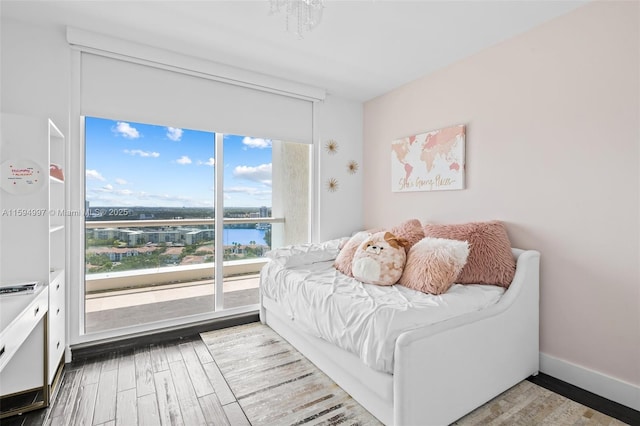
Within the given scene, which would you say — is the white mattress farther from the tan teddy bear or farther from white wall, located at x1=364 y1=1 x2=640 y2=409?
white wall, located at x1=364 y1=1 x2=640 y2=409

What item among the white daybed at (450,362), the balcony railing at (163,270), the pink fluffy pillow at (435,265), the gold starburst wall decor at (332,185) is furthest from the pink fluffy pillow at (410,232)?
the balcony railing at (163,270)

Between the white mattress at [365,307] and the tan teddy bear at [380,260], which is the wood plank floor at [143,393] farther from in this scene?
the tan teddy bear at [380,260]

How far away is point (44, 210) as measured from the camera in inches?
77.5

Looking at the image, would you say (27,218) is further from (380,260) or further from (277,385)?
(380,260)

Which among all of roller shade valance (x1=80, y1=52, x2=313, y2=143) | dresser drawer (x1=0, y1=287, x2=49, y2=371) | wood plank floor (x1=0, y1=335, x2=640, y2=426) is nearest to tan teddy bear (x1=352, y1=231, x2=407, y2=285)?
wood plank floor (x1=0, y1=335, x2=640, y2=426)

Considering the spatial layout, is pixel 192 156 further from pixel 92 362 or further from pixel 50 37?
pixel 92 362

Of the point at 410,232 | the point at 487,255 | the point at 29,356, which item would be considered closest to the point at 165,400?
the point at 29,356

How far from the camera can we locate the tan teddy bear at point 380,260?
7.59 feet

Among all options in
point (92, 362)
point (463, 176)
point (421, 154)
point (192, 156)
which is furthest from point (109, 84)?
point (463, 176)

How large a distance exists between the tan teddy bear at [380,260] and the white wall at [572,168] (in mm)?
793

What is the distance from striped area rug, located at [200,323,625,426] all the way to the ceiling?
2485 millimetres

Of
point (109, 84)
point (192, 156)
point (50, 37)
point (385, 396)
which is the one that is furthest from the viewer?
point (192, 156)

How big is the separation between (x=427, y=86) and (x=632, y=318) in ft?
7.77

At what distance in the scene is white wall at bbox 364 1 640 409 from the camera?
1.87 metres
